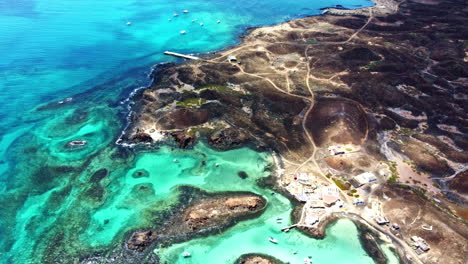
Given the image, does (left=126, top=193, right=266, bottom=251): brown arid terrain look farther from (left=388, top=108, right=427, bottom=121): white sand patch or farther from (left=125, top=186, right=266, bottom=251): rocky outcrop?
(left=388, top=108, right=427, bottom=121): white sand patch

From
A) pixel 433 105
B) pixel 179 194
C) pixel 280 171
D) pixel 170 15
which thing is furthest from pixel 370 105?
pixel 170 15

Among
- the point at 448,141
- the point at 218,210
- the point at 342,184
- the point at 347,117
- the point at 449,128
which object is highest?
the point at 347,117

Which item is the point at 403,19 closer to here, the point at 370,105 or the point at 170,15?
the point at 370,105

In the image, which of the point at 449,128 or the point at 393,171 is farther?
the point at 449,128

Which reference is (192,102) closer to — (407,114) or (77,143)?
(77,143)

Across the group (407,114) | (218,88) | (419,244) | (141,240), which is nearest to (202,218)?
(141,240)
